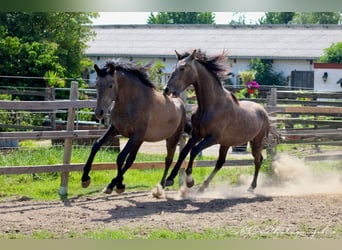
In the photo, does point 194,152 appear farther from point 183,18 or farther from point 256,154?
point 183,18

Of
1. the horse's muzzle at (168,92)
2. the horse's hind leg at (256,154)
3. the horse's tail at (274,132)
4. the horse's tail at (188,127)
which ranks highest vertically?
the horse's muzzle at (168,92)

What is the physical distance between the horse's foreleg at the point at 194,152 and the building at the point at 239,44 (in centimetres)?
1221

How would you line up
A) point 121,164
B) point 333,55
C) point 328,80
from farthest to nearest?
point 333,55
point 328,80
point 121,164

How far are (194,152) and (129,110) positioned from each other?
0.89 meters

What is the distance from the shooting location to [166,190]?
9219mm

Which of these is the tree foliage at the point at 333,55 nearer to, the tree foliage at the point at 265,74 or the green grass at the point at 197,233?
the tree foliage at the point at 265,74

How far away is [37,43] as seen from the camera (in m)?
16.5

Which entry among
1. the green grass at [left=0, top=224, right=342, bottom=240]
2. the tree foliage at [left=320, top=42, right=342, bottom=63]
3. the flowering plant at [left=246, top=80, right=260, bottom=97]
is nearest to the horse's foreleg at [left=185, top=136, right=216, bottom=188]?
the green grass at [left=0, top=224, right=342, bottom=240]

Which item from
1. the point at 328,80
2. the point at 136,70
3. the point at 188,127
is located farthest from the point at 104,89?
the point at 328,80

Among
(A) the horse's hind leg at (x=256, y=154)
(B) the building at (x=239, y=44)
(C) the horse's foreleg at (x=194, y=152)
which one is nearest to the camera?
(C) the horse's foreleg at (x=194, y=152)

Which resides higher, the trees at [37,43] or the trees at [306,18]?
the trees at [306,18]

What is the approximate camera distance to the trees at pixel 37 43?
16.5m

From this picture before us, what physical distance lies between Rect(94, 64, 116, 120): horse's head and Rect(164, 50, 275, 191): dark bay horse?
2.26ft

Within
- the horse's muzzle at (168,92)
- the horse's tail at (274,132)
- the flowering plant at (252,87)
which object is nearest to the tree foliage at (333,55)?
the flowering plant at (252,87)
